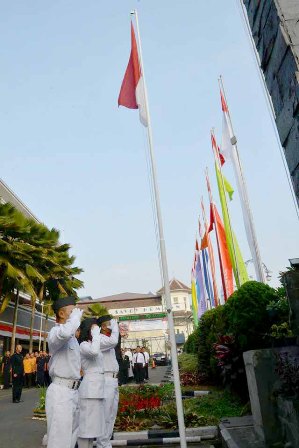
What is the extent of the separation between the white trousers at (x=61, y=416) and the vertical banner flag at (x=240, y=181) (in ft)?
23.7

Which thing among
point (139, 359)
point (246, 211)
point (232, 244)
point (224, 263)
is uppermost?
point (246, 211)

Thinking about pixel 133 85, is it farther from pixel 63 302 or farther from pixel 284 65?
pixel 284 65

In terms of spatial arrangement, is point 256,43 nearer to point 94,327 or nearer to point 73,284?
point 94,327

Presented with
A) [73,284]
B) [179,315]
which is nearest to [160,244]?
[73,284]

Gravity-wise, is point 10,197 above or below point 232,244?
above

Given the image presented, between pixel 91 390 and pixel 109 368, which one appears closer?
pixel 91 390

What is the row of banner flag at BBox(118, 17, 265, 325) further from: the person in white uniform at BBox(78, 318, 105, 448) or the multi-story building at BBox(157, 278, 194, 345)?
the multi-story building at BBox(157, 278, 194, 345)

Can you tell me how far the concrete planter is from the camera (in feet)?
13.4

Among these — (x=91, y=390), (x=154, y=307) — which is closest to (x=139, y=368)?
(x=91, y=390)

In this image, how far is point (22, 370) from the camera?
1519cm

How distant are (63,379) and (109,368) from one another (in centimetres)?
282

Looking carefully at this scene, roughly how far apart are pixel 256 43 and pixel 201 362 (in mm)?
11529

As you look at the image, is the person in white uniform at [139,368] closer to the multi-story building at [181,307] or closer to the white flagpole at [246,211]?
the white flagpole at [246,211]

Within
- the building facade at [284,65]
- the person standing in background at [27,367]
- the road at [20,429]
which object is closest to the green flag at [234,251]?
the road at [20,429]
